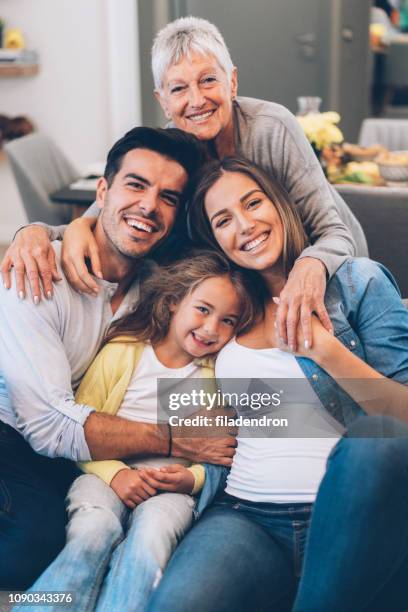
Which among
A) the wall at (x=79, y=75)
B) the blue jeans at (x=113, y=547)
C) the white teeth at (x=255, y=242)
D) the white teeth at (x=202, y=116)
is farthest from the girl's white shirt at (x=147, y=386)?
the wall at (x=79, y=75)

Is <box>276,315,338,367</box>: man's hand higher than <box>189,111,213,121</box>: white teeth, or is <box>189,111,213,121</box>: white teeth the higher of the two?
<box>189,111,213,121</box>: white teeth

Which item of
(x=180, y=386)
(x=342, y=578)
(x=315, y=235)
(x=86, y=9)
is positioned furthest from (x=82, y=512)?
(x=86, y=9)

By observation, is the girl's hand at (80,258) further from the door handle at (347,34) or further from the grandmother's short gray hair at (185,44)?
the door handle at (347,34)

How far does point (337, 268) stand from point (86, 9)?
129 inches

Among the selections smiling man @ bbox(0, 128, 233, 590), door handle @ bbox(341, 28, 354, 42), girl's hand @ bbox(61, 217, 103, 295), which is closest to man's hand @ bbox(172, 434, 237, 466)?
smiling man @ bbox(0, 128, 233, 590)

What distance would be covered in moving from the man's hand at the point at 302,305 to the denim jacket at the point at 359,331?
0.05 metres

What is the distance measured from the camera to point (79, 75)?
14.5ft

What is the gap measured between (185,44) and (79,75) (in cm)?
279

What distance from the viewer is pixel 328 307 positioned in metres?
1.50

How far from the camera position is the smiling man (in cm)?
140

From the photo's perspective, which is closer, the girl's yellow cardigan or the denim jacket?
the denim jacket

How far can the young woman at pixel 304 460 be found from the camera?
117 cm

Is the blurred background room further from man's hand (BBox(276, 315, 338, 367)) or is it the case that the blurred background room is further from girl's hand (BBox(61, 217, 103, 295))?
man's hand (BBox(276, 315, 338, 367))

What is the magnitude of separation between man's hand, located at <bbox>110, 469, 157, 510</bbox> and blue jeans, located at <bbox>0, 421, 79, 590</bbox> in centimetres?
12
